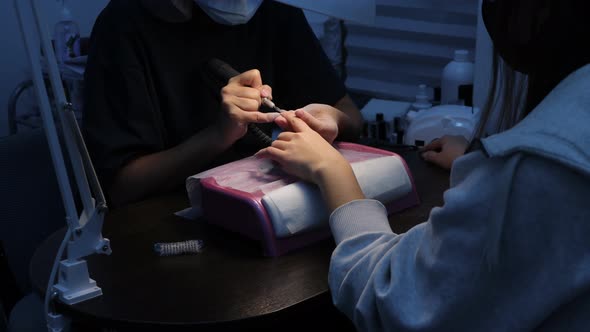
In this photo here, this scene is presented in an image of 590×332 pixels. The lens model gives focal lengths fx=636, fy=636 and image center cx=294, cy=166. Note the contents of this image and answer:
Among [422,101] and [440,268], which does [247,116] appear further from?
[422,101]

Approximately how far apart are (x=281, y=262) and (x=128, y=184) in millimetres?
466

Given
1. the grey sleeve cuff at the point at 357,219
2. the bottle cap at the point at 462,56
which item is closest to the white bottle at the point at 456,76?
the bottle cap at the point at 462,56

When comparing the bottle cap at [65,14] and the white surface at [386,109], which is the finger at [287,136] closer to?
the white surface at [386,109]

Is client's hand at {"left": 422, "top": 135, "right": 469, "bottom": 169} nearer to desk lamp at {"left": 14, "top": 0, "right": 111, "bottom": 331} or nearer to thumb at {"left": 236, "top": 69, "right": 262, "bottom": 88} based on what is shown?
thumb at {"left": 236, "top": 69, "right": 262, "bottom": 88}

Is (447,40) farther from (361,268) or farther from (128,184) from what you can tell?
(361,268)

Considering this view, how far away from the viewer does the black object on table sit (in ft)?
2.72

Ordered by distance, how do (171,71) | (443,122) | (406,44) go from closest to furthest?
(171,71)
(443,122)
(406,44)

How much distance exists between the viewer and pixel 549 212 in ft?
1.92

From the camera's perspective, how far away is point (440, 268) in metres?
0.66

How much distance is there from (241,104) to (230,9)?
0.67 feet

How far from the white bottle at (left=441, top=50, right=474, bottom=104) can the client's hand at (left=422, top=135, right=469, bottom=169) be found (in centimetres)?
54

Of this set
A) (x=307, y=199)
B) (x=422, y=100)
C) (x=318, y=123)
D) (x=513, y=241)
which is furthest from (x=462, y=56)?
(x=513, y=241)

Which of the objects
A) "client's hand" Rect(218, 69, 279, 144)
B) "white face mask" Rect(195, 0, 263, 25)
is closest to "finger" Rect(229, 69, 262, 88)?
"client's hand" Rect(218, 69, 279, 144)

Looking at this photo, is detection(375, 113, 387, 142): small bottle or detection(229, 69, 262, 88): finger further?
detection(375, 113, 387, 142): small bottle
